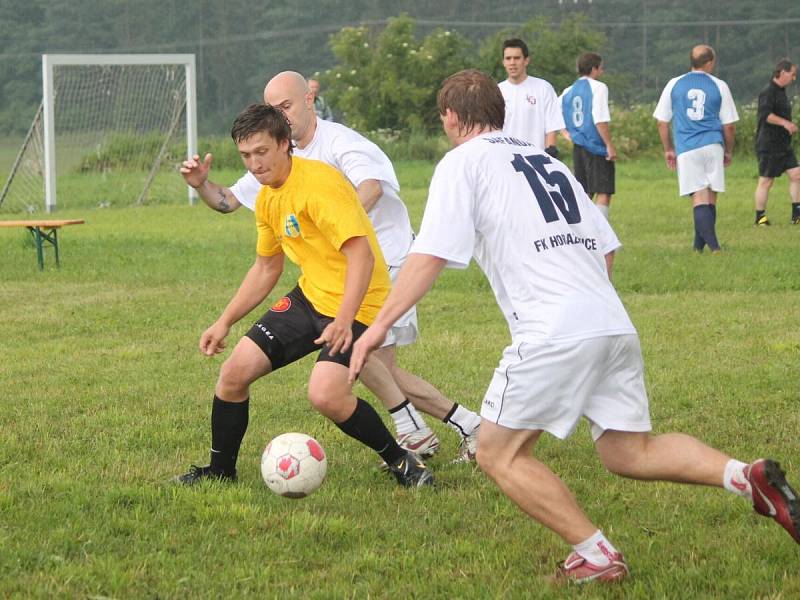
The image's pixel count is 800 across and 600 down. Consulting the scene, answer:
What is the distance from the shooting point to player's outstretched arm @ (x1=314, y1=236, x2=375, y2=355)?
16.4 ft

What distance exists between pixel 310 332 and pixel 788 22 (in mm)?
26163

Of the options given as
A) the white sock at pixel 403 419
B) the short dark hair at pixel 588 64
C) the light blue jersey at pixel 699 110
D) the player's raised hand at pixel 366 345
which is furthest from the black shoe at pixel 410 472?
the short dark hair at pixel 588 64

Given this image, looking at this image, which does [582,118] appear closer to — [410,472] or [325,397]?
[410,472]

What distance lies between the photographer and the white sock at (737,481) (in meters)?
4.15

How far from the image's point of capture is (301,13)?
3128 cm

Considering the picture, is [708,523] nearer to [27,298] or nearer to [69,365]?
[69,365]

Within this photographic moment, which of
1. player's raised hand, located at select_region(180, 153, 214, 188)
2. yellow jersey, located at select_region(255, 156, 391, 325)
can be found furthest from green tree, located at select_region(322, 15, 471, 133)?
yellow jersey, located at select_region(255, 156, 391, 325)

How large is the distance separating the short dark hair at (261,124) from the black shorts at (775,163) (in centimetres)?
1181

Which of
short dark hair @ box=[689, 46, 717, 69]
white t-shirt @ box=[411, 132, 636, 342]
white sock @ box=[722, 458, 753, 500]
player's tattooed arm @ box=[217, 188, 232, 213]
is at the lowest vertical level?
white sock @ box=[722, 458, 753, 500]

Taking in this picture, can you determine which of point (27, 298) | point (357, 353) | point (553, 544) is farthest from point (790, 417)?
point (27, 298)

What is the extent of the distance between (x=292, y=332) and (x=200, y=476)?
758 millimetres

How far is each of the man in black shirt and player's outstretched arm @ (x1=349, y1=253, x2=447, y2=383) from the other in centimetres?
1247

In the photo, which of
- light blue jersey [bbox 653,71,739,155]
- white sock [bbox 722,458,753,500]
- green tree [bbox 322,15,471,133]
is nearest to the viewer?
white sock [bbox 722,458,753,500]

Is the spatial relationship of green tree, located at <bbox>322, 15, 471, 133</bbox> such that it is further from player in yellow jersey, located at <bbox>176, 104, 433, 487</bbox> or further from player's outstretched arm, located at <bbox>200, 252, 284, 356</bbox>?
player in yellow jersey, located at <bbox>176, 104, 433, 487</bbox>
